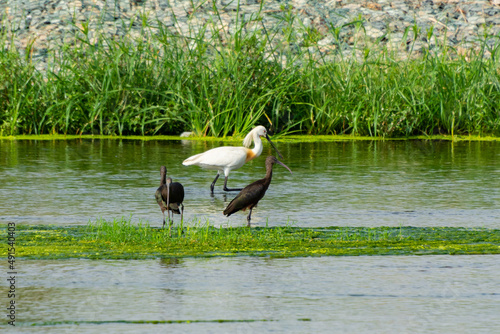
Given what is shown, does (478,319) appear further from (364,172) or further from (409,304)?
(364,172)

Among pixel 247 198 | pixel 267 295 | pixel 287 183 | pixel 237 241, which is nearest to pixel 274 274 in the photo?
pixel 267 295

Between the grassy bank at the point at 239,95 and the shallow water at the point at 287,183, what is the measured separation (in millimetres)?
788

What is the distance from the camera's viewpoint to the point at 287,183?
36.5ft

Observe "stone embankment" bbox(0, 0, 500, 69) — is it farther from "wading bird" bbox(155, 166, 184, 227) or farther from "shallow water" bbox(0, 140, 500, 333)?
"wading bird" bbox(155, 166, 184, 227)

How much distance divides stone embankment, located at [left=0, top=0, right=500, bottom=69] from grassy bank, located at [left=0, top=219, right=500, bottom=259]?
1556 cm

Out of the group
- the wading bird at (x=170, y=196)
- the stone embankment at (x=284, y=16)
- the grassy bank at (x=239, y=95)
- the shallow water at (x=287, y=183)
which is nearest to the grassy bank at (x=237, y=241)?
the wading bird at (x=170, y=196)

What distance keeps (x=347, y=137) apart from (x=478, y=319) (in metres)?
11.7

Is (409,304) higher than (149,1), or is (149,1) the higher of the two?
(149,1)

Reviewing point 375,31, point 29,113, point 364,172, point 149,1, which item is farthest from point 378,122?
point 149,1

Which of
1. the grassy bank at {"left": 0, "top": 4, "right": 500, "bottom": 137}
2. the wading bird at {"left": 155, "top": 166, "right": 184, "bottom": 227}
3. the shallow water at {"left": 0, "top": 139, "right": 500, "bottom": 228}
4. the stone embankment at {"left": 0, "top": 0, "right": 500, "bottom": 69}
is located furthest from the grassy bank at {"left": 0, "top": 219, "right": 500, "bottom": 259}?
the stone embankment at {"left": 0, "top": 0, "right": 500, "bottom": 69}

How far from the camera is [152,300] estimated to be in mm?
5297

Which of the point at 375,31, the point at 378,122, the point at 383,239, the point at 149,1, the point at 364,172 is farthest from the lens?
the point at 149,1

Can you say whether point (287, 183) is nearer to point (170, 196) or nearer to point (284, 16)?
point (170, 196)

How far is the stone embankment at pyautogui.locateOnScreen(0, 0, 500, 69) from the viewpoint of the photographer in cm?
2338
